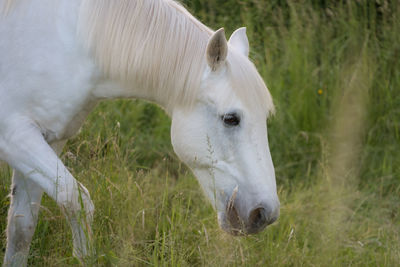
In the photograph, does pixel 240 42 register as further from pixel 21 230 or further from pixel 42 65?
pixel 21 230

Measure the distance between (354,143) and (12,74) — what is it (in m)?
3.17

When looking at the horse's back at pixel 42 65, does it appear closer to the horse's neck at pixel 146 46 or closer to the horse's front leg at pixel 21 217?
the horse's neck at pixel 146 46

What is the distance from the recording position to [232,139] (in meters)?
2.48

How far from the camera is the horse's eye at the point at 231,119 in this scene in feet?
8.06

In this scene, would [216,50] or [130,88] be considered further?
[130,88]

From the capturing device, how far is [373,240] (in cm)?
351

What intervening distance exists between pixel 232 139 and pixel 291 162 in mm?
2243

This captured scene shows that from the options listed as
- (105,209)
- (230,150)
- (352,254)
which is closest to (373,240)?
(352,254)

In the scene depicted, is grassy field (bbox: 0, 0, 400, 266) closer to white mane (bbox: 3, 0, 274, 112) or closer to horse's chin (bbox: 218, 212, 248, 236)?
horse's chin (bbox: 218, 212, 248, 236)

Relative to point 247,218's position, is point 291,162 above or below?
below

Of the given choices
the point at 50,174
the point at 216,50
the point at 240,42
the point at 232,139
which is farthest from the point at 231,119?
the point at 50,174

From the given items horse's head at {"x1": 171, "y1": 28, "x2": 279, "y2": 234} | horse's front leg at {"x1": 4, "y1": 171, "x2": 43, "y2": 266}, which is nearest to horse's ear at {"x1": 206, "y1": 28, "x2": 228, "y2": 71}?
horse's head at {"x1": 171, "y1": 28, "x2": 279, "y2": 234}

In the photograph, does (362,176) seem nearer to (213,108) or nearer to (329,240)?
(329,240)

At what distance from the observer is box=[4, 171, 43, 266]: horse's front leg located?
2812 millimetres
